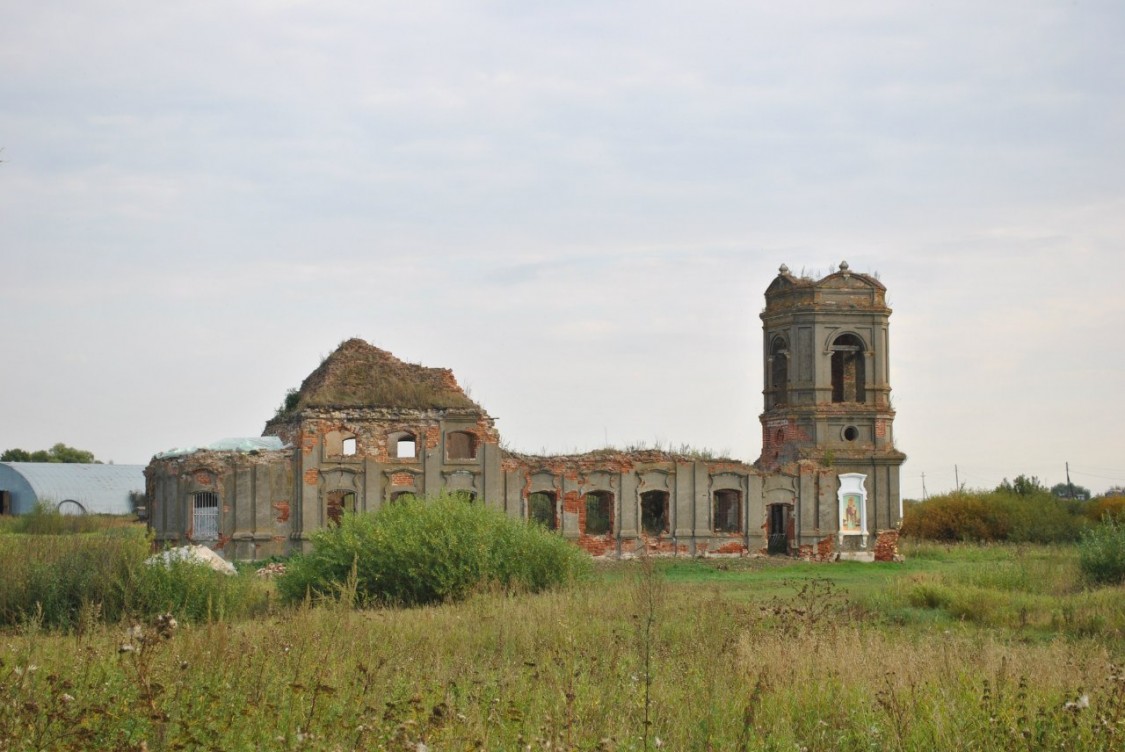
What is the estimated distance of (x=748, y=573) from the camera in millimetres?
28812

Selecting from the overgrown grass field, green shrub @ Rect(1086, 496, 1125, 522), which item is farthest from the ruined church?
the overgrown grass field

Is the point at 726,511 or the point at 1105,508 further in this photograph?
the point at 1105,508

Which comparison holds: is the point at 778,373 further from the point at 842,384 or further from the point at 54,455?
the point at 54,455

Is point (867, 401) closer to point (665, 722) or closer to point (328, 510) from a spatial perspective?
point (328, 510)

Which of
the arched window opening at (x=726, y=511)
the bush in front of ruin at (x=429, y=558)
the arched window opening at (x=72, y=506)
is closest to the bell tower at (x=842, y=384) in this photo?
the arched window opening at (x=726, y=511)

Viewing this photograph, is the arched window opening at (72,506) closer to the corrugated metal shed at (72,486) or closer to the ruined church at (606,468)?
the corrugated metal shed at (72,486)

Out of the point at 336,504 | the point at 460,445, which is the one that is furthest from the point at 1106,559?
the point at 336,504

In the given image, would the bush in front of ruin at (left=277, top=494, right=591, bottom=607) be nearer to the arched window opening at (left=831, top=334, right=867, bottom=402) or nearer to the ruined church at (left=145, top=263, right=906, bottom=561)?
Answer: the ruined church at (left=145, top=263, right=906, bottom=561)

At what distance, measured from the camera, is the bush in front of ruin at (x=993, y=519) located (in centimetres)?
4053

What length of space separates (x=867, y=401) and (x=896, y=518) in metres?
3.33

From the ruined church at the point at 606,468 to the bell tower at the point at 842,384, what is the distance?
0.13 feet

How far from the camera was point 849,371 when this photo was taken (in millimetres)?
36562

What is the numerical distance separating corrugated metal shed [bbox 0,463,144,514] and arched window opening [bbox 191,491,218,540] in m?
22.2

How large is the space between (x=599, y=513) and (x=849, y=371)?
323 inches
